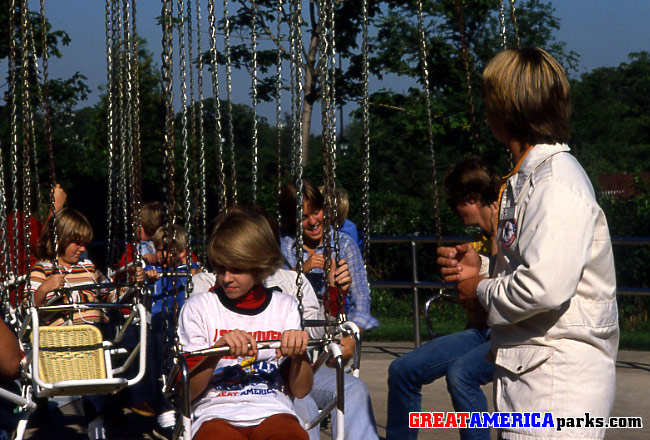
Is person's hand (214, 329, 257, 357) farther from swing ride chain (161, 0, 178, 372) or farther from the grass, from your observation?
the grass

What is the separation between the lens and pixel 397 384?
4.43 metres

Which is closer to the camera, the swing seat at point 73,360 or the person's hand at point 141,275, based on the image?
the swing seat at point 73,360

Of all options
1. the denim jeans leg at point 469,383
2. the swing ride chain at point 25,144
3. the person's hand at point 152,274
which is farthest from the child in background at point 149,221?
the denim jeans leg at point 469,383

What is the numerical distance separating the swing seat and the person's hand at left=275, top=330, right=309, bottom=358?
132cm

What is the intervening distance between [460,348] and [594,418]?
72.7 inches

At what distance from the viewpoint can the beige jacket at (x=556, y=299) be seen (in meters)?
2.44

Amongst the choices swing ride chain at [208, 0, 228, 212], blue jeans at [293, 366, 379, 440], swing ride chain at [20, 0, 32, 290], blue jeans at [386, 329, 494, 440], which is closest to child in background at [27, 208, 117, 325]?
swing ride chain at [20, 0, 32, 290]

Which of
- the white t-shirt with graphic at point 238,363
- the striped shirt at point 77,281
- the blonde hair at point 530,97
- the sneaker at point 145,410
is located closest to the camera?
the blonde hair at point 530,97

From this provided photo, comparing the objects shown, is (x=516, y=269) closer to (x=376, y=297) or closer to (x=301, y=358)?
(x=301, y=358)

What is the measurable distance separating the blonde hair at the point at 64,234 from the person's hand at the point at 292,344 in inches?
109

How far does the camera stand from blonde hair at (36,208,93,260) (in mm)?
5723

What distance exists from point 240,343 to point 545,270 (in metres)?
1.24

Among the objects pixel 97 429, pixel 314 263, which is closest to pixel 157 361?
pixel 97 429

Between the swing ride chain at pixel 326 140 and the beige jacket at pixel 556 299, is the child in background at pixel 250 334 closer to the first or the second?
the swing ride chain at pixel 326 140
